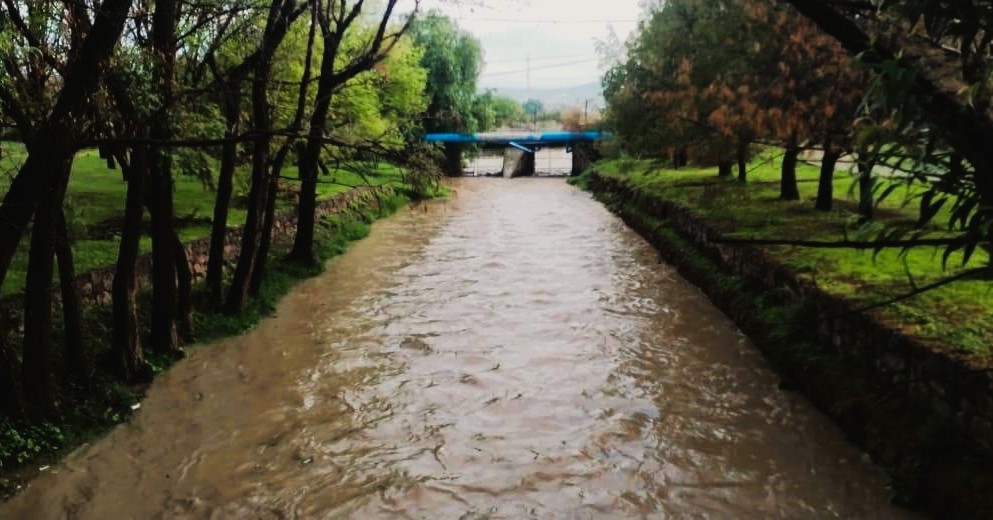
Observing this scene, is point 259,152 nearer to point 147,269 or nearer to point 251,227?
point 251,227

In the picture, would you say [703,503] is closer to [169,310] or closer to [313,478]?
[313,478]

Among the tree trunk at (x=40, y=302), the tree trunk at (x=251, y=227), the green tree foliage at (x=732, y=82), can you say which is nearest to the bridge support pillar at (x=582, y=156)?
the green tree foliage at (x=732, y=82)

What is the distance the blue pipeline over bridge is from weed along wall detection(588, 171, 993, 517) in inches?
1453

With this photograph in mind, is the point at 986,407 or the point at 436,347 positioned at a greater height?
the point at 986,407

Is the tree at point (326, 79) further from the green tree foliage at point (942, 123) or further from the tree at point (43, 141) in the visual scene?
the green tree foliage at point (942, 123)

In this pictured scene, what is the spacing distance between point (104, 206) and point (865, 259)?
15029 millimetres

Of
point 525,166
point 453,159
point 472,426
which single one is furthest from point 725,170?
point 525,166

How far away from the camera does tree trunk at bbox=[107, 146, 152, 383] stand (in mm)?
8367

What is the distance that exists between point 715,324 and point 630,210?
45.5ft

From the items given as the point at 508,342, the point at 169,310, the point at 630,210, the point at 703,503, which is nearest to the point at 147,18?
the point at 169,310

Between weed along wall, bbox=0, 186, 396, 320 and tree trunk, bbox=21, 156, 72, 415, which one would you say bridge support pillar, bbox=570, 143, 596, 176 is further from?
tree trunk, bbox=21, 156, 72, 415

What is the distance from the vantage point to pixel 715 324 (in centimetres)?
1245

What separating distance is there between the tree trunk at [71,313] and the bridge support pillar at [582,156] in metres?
45.5

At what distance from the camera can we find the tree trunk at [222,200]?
1032 centimetres
